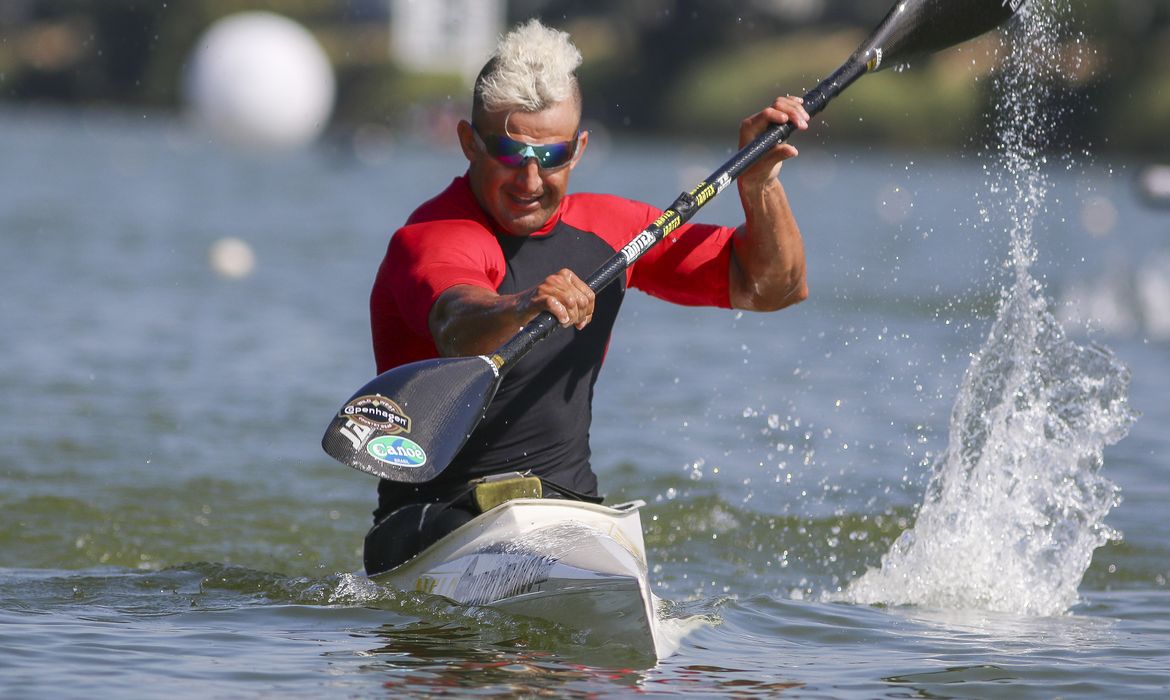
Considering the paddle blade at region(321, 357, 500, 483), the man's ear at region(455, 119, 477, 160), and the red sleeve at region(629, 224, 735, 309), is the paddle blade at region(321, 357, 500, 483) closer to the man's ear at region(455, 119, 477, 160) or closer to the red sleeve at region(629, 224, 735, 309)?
the man's ear at region(455, 119, 477, 160)

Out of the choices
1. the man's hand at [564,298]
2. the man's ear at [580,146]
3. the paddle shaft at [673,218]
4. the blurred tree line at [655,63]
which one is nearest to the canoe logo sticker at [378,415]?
the paddle shaft at [673,218]

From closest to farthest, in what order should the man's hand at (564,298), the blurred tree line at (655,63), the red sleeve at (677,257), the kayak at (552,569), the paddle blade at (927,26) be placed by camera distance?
the man's hand at (564,298), the kayak at (552,569), the red sleeve at (677,257), the paddle blade at (927,26), the blurred tree line at (655,63)

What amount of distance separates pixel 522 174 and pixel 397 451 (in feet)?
2.96

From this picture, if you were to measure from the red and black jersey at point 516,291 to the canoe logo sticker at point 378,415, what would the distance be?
0.83 feet

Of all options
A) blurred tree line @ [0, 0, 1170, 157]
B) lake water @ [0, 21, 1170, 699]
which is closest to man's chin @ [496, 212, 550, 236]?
lake water @ [0, 21, 1170, 699]

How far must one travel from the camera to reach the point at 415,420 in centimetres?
473

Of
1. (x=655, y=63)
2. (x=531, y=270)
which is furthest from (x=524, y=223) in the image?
(x=655, y=63)

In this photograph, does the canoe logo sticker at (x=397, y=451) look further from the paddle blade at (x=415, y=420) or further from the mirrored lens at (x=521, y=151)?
the mirrored lens at (x=521, y=151)

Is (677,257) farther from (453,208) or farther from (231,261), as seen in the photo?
(231,261)

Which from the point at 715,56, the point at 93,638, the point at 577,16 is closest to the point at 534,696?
the point at 93,638

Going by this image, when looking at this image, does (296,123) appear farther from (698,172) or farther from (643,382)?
(698,172)

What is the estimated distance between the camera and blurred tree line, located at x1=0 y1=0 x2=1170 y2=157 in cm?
4912

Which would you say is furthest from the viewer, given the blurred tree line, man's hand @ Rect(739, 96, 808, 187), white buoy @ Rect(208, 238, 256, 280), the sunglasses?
the blurred tree line

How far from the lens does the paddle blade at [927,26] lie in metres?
6.06
